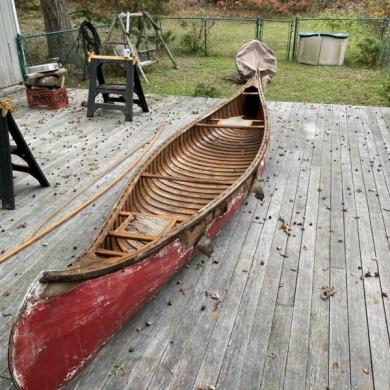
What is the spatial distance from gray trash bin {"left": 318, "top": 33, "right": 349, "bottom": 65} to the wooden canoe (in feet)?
28.0

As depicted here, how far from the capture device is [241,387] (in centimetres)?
254

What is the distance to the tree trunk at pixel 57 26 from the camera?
10989 mm

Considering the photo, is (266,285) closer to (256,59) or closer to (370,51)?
(256,59)

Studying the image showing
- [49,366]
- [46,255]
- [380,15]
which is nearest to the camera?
[49,366]

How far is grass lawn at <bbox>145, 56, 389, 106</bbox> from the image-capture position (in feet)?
32.6

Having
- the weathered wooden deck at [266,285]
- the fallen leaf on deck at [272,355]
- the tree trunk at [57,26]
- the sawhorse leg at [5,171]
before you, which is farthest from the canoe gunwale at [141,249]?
the tree trunk at [57,26]

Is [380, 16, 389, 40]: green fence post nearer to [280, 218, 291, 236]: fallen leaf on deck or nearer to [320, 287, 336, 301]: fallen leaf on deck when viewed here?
[280, 218, 291, 236]: fallen leaf on deck

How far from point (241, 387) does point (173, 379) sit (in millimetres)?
427

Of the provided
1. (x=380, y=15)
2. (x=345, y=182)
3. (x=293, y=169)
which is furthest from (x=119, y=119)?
(x=380, y=15)

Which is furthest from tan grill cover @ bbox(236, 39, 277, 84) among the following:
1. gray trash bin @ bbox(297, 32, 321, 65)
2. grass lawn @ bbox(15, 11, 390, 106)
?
gray trash bin @ bbox(297, 32, 321, 65)

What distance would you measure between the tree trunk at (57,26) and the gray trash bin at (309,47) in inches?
276

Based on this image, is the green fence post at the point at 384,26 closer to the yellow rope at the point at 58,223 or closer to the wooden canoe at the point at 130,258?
the wooden canoe at the point at 130,258

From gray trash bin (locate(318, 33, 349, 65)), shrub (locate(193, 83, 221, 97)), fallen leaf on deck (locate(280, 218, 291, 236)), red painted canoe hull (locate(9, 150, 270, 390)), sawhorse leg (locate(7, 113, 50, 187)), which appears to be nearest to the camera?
red painted canoe hull (locate(9, 150, 270, 390))

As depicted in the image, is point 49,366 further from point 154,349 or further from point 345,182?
point 345,182
